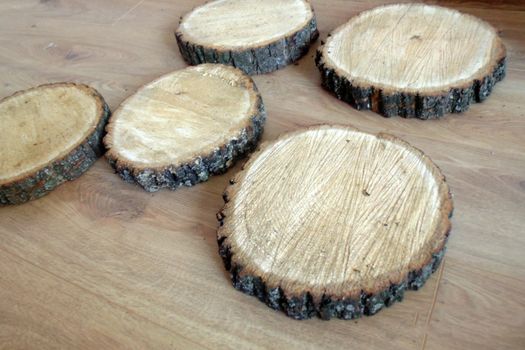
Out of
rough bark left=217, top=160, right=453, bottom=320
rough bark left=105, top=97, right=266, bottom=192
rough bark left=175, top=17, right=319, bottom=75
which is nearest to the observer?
rough bark left=217, top=160, right=453, bottom=320

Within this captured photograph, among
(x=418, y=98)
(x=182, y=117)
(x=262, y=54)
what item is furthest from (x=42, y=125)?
(x=418, y=98)

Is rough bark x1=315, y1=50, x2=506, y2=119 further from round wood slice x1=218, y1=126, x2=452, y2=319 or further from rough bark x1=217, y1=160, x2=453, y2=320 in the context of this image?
rough bark x1=217, y1=160, x2=453, y2=320

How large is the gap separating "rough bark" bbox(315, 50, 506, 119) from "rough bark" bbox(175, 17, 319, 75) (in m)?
0.23

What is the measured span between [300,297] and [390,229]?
0.78ft

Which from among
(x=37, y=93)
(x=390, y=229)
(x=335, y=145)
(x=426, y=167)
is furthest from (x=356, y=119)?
(x=37, y=93)

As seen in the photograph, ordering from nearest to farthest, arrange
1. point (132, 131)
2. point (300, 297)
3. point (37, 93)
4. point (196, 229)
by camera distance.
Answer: point (300, 297) → point (196, 229) → point (132, 131) → point (37, 93)

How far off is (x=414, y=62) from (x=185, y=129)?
26.6 inches

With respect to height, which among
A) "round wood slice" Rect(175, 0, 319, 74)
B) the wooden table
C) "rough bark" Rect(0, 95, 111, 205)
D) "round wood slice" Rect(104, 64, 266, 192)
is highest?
"round wood slice" Rect(175, 0, 319, 74)

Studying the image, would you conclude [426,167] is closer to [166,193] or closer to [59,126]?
[166,193]

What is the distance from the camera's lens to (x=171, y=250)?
48.2 inches

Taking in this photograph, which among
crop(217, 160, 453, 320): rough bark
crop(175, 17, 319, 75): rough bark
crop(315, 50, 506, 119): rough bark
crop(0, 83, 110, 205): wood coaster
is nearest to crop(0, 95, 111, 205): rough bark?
crop(0, 83, 110, 205): wood coaster

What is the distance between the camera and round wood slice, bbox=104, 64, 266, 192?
1305 millimetres

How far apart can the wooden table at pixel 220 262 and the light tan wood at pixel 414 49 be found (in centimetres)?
11

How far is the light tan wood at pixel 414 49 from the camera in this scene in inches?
54.6
